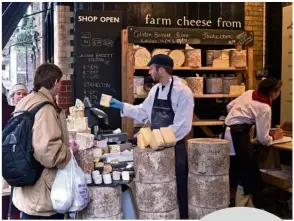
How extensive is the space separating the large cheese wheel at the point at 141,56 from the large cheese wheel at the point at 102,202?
7.17 ft

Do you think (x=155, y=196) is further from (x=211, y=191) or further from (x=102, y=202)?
(x=211, y=191)

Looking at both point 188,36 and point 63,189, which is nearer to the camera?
point 63,189

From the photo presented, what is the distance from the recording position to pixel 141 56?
16.7 ft

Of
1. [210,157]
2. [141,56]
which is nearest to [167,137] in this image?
[210,157]

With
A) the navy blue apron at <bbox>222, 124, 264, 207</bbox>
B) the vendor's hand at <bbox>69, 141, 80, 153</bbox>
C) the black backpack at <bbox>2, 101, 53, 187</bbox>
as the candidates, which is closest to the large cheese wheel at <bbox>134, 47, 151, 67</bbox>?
the navy blue apron at <bbox>222, 124, 264, 207</bbox>

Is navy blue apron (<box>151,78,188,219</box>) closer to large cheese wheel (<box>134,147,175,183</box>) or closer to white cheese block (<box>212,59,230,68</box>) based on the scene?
large cheese wheel (<box>134,147,175,183</box>)

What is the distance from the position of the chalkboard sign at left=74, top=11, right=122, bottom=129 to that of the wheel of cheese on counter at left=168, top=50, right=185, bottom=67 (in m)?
0.66

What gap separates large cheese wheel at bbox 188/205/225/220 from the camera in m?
3.53

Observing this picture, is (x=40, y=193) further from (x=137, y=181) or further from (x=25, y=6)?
(x=25, y=6)

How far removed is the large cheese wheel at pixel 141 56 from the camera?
507cm

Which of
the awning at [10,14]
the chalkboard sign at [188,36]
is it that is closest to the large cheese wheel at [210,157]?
the chalkboard sign at [188,36]

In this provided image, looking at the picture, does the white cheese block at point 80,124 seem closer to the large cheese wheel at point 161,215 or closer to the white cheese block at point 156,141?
the white cheese block at point 156,141

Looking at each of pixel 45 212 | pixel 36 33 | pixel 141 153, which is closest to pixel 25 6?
pixel 36 33

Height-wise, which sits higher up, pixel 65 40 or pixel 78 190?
pixel 65 40
